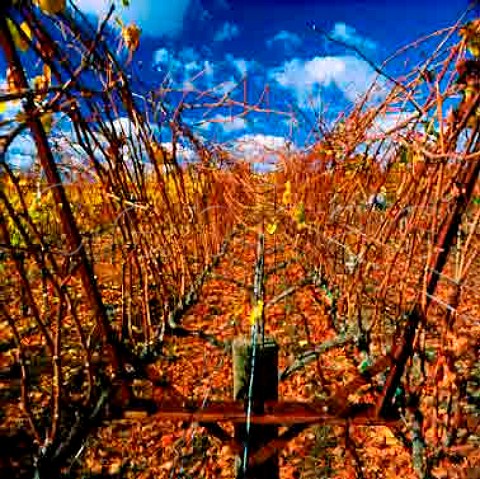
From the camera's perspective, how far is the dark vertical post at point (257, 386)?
4.68 ft

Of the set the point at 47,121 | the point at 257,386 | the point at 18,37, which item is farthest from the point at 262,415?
the point at 18,37

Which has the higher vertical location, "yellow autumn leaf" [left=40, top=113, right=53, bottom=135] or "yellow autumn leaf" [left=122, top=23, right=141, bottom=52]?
"yellow autumn leaf" [left=122, top=23, right=141, bottom=52]

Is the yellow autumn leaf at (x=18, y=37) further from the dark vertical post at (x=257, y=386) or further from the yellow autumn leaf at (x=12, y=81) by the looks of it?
the dark vertical post at (x=257, y=386)

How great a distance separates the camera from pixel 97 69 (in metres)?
1.82

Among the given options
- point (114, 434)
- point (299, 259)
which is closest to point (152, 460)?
point (114, 434)

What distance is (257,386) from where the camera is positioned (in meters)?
1.44

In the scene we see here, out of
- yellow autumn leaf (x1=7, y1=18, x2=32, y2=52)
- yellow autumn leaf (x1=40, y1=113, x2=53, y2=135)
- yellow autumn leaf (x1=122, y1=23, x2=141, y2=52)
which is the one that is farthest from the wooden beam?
yellow autumn leaf (x1=122, y1=23, x2=141, y2=52)

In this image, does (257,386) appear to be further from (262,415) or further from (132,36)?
(132,36)

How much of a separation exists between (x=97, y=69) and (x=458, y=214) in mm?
1522

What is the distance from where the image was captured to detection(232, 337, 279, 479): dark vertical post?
1427mm

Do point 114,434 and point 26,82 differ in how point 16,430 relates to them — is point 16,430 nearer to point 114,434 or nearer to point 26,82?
point 114,434

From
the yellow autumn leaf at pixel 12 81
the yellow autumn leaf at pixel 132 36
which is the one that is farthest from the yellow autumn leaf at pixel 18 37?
the yellow autumn leaf at pixel 132 36

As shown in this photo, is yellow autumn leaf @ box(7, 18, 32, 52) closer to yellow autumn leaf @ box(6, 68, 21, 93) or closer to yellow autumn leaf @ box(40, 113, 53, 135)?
yellow autumn leaf @ box(6, 68, 21, 93)

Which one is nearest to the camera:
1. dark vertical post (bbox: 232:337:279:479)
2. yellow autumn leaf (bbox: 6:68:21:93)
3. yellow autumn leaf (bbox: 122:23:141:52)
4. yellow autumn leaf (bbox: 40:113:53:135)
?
yellow autumn leaf (bbox: 6:68:21:93)
